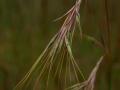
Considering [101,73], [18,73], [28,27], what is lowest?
A: [101,73]

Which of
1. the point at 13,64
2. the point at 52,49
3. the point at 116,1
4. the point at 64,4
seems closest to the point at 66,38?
the point at 52,49

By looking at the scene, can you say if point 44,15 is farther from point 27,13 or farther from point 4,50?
point 4,50

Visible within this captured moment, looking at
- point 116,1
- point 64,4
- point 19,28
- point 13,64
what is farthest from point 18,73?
point 116,1

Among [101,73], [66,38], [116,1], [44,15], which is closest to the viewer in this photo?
[66,38]

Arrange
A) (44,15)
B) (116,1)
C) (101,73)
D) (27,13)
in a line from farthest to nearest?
(116,1) < (27,13) < (44,15) < (101,73)

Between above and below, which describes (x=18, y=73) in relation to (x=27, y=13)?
below

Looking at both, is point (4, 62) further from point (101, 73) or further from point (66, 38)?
point (66, 38)

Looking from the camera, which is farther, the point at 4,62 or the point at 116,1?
the point at 116,1
